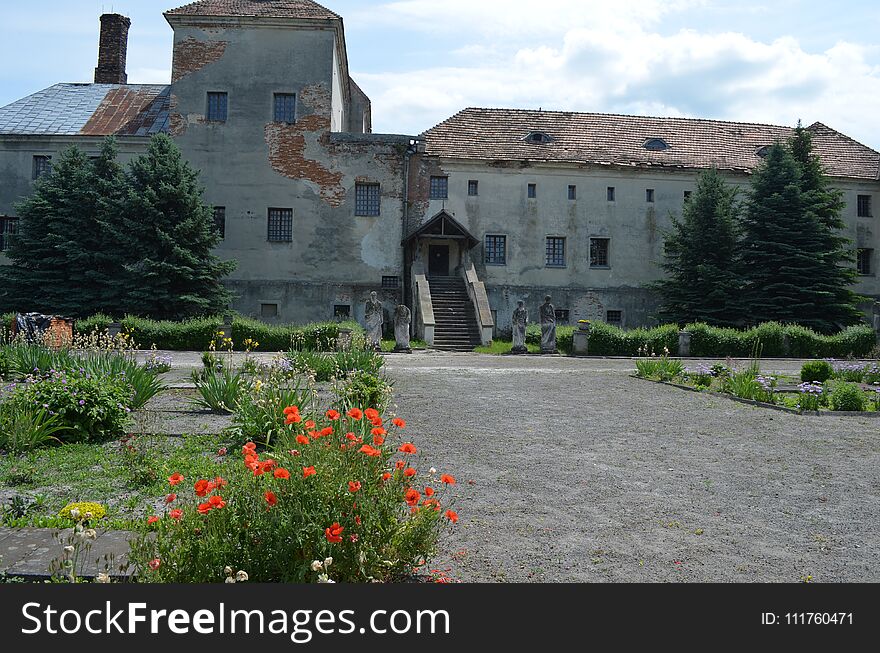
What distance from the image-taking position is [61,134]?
31500 millimetres

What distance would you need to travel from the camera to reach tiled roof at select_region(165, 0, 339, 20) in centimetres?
3141

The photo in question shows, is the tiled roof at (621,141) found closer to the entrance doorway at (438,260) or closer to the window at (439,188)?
the window at (439,188)

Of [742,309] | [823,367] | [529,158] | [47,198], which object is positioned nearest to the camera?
[823,367]

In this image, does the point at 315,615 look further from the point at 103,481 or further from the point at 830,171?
the point at 830,171

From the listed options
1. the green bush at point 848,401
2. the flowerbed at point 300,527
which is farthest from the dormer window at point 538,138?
the flowerbed at point 300,527

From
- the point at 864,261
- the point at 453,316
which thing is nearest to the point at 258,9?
the point at 453,316

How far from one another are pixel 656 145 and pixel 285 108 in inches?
722

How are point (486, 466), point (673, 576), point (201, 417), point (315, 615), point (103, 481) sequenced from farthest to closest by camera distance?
point (201, 417), point (486, 466), point (103, 481), point (673, 576), point (315, 615)

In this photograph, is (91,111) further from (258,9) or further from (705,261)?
(705,261)

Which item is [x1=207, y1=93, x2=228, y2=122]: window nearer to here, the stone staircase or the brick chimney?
the brick chimney

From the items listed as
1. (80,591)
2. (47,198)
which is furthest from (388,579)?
(47,198)

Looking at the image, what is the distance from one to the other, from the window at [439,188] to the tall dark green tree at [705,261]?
1051 cm

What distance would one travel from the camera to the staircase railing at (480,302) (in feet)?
91.0

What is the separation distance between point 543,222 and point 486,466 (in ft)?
92.5
